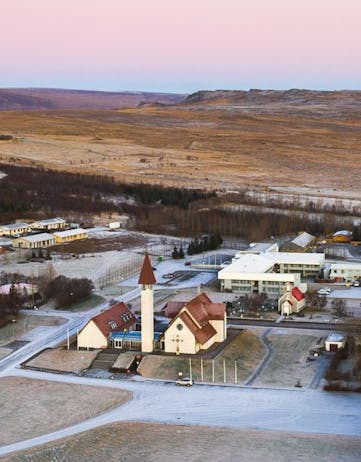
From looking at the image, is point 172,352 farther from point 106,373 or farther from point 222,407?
point 222,407

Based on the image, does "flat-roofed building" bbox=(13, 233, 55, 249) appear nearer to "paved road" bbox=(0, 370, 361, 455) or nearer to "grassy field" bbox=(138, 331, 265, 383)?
"grassy field" bbox=(138, 331, 265, 383)

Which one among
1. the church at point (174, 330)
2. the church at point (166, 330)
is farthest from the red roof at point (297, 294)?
the church at point (174, 330)

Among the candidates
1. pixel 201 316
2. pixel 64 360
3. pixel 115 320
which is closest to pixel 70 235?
pixel 115 320

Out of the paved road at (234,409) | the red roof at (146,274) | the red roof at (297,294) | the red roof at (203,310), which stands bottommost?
the paved road at (234,409)

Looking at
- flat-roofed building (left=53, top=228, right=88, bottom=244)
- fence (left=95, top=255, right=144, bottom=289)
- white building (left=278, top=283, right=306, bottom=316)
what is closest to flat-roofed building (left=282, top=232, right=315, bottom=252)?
fence (left=95, top=255, right=144, bottom=289)

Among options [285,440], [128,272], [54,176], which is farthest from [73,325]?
[54,176]

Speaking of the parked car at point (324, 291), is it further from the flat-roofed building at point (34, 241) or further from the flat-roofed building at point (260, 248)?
the flat-roofed building at point (34, 241)
